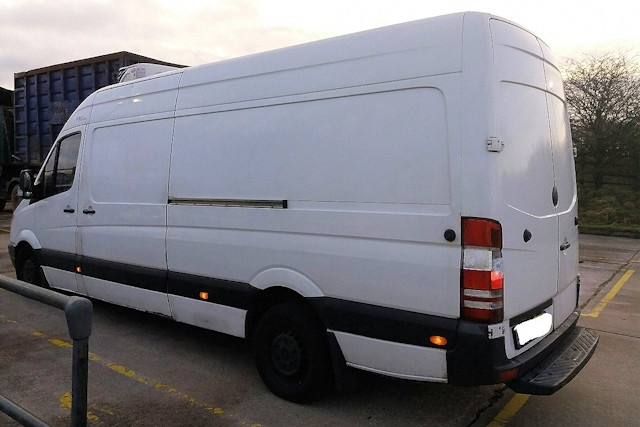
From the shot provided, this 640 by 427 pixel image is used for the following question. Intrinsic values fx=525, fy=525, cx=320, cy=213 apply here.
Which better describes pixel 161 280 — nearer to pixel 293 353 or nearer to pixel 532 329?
pixel 293 353

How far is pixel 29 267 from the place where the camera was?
6.38 metres

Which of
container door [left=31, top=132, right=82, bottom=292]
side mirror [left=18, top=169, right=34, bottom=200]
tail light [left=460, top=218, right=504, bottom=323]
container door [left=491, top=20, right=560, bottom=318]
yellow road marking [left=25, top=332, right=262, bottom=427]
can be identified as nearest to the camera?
tail light [left=460, top=218, right=504, bottom=323]

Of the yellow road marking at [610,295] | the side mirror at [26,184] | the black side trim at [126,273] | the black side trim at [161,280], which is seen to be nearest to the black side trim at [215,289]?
the black side trim at [161,280]

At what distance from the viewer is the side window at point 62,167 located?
5.57 meters

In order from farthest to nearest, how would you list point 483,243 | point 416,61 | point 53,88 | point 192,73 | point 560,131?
point 53,88 → point 192,73 → point 560,131 → point 416,61 → point 483,243

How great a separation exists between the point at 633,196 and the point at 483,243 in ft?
55.2

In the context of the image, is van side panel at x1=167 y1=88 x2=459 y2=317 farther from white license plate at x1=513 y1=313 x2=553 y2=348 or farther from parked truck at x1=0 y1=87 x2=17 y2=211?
parked truck at x1=0 y1=87 x2=17 y2=211

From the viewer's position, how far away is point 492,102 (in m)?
2.87

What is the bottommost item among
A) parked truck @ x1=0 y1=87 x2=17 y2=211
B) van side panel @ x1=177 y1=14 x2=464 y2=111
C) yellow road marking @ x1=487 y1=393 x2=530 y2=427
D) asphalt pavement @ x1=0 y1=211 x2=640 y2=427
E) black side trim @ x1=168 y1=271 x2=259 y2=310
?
yellow road marking @ x1=487 y1=393 x2=530 y2=427

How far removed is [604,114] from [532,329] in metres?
17.2

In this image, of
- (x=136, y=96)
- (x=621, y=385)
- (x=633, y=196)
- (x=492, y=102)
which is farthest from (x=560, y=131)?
(x=633, y=196)

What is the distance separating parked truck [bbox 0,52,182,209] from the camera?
11.0 meters

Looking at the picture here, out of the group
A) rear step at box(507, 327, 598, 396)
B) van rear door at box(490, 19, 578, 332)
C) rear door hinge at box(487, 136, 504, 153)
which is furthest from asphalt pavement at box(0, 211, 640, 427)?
rear door hinge at box(487, 136, 504, 153)

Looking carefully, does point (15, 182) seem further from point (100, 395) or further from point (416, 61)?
point (416, 61)
